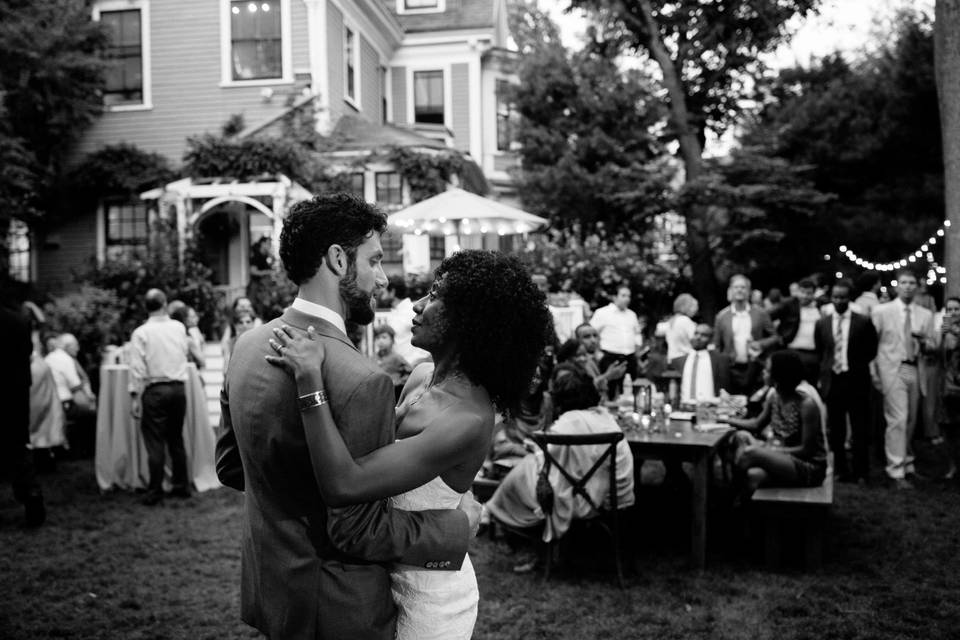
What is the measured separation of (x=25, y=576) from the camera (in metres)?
5.52

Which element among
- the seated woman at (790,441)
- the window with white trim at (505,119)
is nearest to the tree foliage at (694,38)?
the window with white trim at (505,119)

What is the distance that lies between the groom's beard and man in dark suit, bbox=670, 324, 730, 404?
6207 millimetres

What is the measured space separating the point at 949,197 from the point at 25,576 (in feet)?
32.0

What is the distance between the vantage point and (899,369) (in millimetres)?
8086

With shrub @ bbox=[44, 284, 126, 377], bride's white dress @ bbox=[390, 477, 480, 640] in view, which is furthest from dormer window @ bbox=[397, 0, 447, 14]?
bride's white dress @ bbox=[390, 477, 480, 640]

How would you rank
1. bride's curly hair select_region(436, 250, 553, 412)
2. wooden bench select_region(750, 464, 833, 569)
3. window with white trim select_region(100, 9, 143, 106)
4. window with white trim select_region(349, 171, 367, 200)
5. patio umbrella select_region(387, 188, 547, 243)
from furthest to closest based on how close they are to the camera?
window with white trim select_region(100, 9, 143, 106) < window with white trim select_region(349, 171, 367, 200) < patio umbrella select_region(387, 188, 547, 243) < wooden bench select_region(750, 464, 833, 569) < bride's curly hair select_region(436, 250, 553, 412)

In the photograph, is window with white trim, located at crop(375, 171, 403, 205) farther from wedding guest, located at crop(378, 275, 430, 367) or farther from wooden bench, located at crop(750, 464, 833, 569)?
wooden bench, located at crop(750, 464, 833, 569)

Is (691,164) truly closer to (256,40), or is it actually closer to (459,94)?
(459,94)

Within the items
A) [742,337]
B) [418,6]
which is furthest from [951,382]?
[418,6]

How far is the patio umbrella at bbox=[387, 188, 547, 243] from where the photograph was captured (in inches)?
474

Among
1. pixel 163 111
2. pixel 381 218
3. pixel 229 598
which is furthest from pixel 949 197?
pixel 163 111

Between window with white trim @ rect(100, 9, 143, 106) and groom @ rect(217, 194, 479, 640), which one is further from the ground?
window with white trim @ rect(100, 9, 143, 106)

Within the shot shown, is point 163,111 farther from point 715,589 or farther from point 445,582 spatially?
point 445,582

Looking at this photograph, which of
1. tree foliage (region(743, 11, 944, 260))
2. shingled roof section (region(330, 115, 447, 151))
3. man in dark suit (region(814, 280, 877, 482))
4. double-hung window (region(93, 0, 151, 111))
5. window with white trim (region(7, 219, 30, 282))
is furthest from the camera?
tree foliage (region(743, 11, 944, 260))
